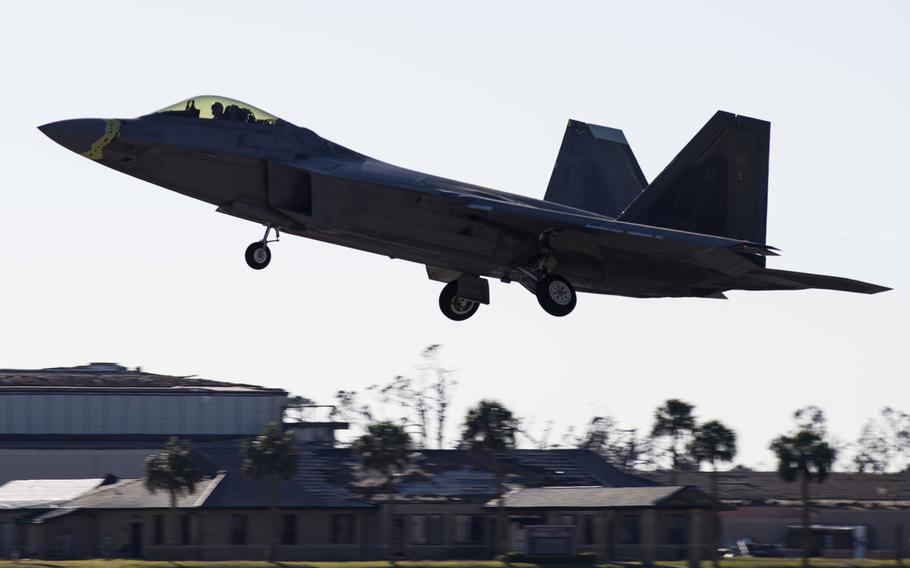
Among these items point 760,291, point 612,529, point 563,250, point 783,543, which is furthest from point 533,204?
point 783,543

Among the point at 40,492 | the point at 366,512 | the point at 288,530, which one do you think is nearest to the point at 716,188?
the point at 366,512

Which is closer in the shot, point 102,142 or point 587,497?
point 102,142

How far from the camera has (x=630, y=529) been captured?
50.6 metres

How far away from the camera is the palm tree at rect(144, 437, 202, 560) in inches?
2061

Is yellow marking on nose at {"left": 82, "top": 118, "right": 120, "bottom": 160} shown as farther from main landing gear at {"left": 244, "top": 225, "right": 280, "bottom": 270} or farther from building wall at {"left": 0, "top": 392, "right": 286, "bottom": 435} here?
building wall at {"left": 0, "top": 392, "right": 286, "bottom": 435}

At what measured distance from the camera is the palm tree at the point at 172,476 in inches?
2061

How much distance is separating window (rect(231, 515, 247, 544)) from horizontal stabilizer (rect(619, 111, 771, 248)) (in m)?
30.4

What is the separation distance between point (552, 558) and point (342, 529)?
1032cm

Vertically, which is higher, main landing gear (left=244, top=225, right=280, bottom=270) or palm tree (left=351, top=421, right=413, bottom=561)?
main landing gear (left=244, top=225, right=280, bottom=270)

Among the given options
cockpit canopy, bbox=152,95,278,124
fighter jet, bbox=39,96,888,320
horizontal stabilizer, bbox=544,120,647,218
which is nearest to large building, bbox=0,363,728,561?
horizontal stabilizer, bbox=544,120,647,218

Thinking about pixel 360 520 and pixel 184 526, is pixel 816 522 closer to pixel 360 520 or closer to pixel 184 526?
pixel 360 520

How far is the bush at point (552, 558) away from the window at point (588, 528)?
1.88 metres

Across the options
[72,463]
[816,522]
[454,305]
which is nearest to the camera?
[454,305]

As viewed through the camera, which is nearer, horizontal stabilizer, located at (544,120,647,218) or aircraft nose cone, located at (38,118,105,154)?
aircraft nose cone, located at (38,118,105,154)
